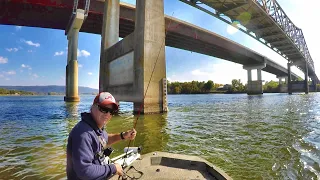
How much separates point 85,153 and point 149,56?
54.6 feet

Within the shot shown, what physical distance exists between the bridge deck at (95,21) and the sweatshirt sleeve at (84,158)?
3497 cm

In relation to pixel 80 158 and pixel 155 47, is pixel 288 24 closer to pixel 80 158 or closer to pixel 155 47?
pixel 155 47

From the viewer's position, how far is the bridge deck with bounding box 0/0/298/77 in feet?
124

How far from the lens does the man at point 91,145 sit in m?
2.18

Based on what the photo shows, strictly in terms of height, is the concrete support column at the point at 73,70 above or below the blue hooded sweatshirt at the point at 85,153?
above

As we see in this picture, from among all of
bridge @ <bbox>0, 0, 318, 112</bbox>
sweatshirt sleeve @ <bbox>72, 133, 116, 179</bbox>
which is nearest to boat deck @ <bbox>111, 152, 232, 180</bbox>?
sweatshirt sleeve @ <bbox>72, 133, 116, 179</bbox>

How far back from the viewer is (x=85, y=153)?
2195 mm

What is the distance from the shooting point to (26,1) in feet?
115

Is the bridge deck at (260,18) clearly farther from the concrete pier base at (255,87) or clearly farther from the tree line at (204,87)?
the tree line at (204,87)

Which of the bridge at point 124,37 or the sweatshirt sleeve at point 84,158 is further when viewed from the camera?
the bridge at point 124,37

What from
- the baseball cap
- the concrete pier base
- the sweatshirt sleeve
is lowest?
the sweatshirt sleeve

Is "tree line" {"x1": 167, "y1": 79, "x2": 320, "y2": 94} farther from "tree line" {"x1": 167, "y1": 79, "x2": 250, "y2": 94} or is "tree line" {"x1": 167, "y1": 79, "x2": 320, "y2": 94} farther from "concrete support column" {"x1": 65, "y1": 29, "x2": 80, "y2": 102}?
"concrete support column" {"x1": 65, "y1": 29, "x2": 80, "y2": 102}

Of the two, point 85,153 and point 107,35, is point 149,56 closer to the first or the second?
point 107,35

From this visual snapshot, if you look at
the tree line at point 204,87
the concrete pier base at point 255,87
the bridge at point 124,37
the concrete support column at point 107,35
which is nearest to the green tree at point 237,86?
the tree line at point 204,87
